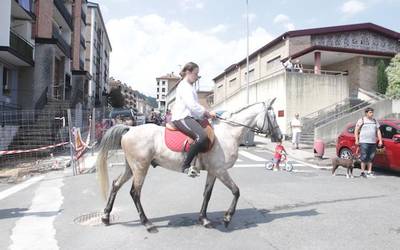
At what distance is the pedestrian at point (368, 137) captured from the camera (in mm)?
10695

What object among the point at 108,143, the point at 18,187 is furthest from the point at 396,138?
the point at 18,187

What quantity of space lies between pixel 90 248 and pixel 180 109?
7.55 feet

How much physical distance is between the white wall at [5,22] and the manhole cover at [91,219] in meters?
15.9

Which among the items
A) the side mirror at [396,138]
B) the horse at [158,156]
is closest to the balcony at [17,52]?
the horse at [158,156]

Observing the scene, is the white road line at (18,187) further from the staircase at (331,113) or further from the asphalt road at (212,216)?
the staircase at (331,113)

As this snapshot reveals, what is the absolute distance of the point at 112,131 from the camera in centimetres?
601

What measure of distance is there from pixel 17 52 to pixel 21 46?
1062 mm

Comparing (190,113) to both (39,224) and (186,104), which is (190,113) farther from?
(39,224)

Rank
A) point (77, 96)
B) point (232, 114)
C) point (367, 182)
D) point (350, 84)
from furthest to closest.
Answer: point (350, 84) → point (77, 96) → point (367, 182) → point (232, 114)

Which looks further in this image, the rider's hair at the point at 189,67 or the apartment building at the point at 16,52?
the apartment building at the point at 16,52

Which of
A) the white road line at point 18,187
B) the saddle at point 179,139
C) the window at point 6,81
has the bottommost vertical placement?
the white road line at point 18,187

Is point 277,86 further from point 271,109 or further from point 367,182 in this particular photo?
point 271,109

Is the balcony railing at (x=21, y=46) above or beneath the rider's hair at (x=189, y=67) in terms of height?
above

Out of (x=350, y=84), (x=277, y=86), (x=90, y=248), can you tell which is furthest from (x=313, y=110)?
(x=90, y=248)
